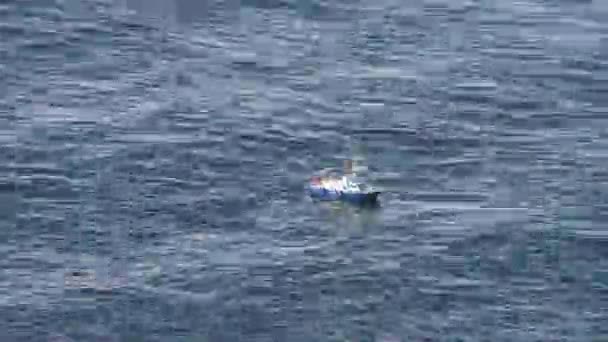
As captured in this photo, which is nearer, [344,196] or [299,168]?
[344,196]

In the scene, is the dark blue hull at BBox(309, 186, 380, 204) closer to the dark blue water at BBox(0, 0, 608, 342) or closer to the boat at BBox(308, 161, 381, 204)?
the boat at BBox(308, 161, 381, 204)

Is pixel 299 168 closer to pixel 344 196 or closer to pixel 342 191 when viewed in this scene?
pixel 342 191

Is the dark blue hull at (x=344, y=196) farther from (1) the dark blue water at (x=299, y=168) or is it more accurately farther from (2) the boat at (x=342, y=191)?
(1) the dark blue water at (x=299, y=168)

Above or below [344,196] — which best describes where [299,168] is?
above

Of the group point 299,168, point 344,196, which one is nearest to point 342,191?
point 344,196

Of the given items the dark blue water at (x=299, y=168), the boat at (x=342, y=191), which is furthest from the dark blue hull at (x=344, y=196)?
the dark blue water at (x=299, y=168)

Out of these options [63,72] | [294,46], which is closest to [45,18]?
[63,72]
